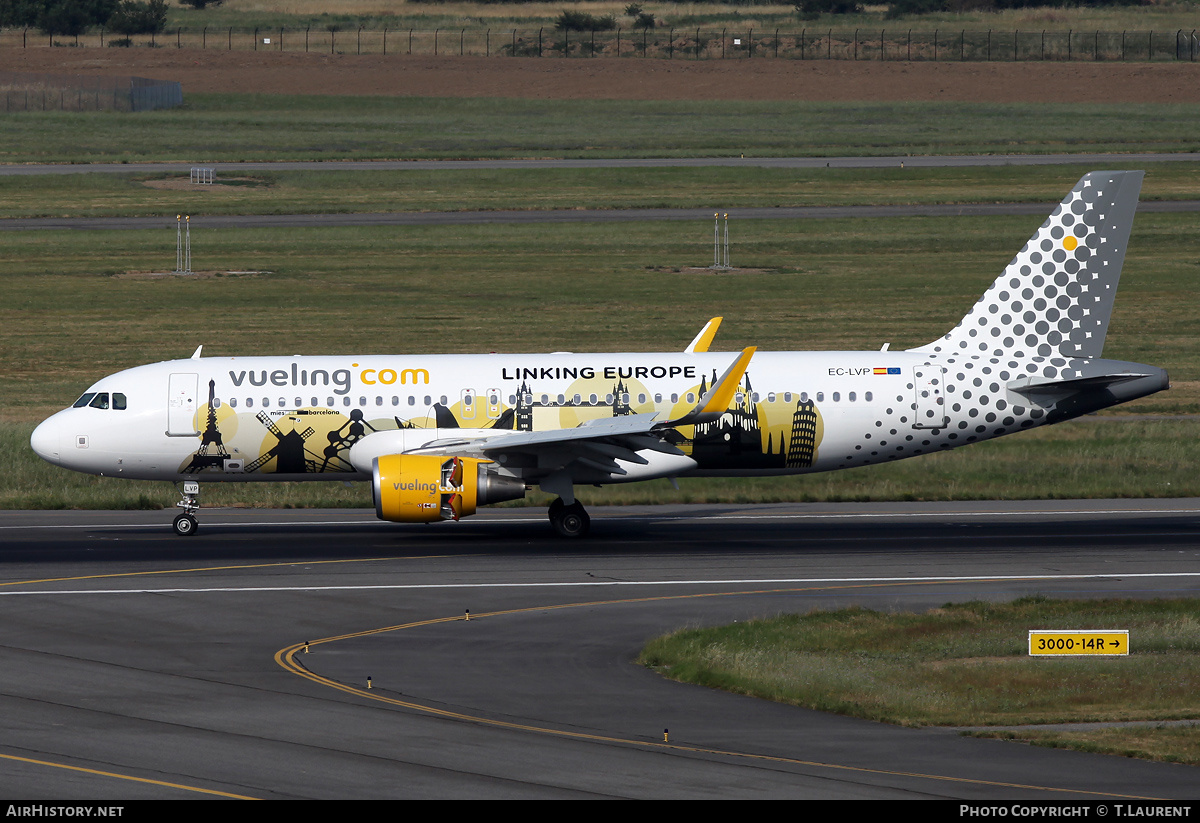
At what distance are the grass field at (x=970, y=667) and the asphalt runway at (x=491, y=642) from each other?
0.63 m

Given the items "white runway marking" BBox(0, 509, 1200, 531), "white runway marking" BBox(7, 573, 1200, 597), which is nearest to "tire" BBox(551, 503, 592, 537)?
"white runway marking" BBox(0, 509, 1200, 531)

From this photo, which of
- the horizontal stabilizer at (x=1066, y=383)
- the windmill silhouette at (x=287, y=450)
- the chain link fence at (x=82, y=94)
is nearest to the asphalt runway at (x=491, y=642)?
the windmill silhouette at (x=287, y=450)

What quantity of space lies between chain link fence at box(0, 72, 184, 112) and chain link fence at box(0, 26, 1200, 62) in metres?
25.3

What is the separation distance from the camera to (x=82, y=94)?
133625 mm

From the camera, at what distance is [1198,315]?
6338cm

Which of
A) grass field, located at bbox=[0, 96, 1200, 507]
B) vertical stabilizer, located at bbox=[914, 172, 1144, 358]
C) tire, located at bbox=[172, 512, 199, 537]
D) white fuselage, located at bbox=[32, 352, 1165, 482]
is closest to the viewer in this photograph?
white fuselage, located at bbox=[32, 352, 1165, 482]

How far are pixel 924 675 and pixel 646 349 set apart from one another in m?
35.2

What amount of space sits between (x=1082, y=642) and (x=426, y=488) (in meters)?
14.2

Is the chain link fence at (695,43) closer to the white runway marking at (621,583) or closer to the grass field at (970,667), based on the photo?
the white runway marking at (621,583)

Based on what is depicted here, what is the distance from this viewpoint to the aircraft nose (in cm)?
3338

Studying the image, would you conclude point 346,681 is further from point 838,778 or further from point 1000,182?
point 1000,182

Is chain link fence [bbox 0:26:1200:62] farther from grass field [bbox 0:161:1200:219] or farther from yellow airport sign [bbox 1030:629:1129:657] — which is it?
yellow airport sign [bbox 1030:629:1129:657]

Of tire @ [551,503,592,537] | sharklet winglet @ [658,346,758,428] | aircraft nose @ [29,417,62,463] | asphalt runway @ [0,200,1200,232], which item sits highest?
asphalt runway @ [0,200,1200,232]

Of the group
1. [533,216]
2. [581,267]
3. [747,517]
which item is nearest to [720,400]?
[747,517]
